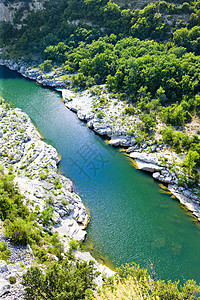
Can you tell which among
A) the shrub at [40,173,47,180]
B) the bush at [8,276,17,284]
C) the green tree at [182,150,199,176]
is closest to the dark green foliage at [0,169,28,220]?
the shrub at [40,173,47,180]

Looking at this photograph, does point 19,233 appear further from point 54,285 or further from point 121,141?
point 121,141

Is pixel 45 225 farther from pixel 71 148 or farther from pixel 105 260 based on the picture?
pixel 71 148

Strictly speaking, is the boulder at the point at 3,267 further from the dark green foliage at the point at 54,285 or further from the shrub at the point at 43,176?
the shrub at the point at 43,176

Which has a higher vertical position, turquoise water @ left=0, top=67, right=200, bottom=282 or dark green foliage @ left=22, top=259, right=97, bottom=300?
dark green foliage @ left=22, top=259, right=97, bottom=300

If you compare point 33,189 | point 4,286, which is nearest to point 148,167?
point 33,189

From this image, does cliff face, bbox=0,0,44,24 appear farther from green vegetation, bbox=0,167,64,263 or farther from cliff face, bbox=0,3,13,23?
green vegetation, bbox=0,167,64,263

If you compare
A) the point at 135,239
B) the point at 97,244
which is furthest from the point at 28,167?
the point at 135,239
